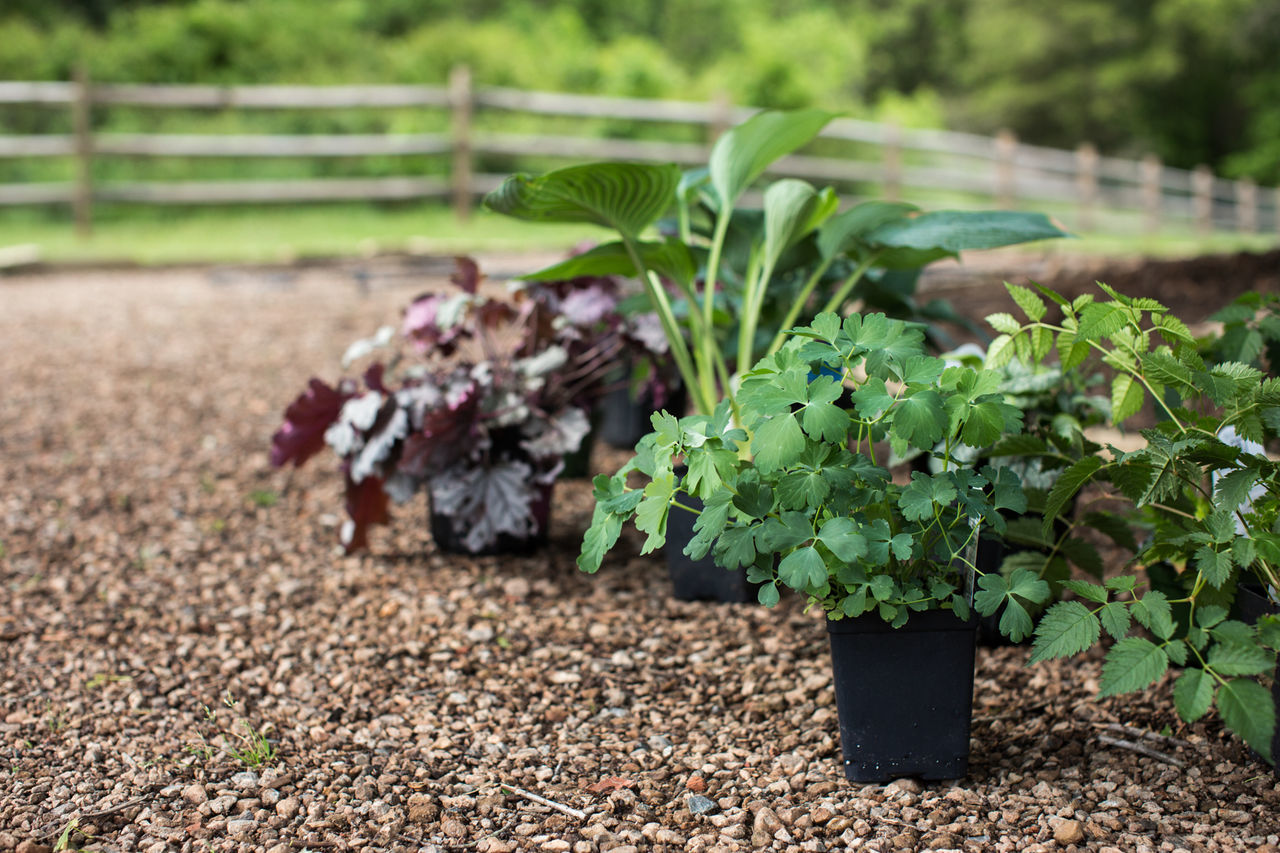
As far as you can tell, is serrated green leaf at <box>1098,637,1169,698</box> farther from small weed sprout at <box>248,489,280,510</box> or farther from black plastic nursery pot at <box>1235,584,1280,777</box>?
small weed sprout at <box>248,489,280,510</box>

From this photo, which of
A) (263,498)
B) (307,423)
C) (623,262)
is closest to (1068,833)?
(623,262)

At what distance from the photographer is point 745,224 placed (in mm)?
2186

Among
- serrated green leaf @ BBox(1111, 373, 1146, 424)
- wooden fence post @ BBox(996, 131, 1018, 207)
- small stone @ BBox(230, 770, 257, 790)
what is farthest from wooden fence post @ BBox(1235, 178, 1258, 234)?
small stone @ BBox(230, 770, 257, 790)

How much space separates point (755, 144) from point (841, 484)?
0.92m

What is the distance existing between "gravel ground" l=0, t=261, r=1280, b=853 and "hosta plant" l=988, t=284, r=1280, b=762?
0.81 ft

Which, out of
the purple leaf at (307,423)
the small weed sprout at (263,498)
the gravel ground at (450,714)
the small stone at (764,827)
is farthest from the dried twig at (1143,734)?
the small weed sprout at (263,498)

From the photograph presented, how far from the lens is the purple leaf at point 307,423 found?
6.96 feet

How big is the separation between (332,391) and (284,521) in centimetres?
51

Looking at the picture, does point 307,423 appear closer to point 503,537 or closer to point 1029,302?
point 503,537

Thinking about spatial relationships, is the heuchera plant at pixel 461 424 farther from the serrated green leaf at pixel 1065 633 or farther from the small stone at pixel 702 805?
the serrated green leaf at pixel 1065 633

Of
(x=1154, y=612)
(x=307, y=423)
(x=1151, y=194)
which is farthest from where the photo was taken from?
(x=1151, y=194)

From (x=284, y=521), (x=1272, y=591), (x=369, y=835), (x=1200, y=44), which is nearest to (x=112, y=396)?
(x=284, y=521)

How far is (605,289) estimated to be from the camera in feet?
8.11

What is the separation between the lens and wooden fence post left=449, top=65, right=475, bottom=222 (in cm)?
955
